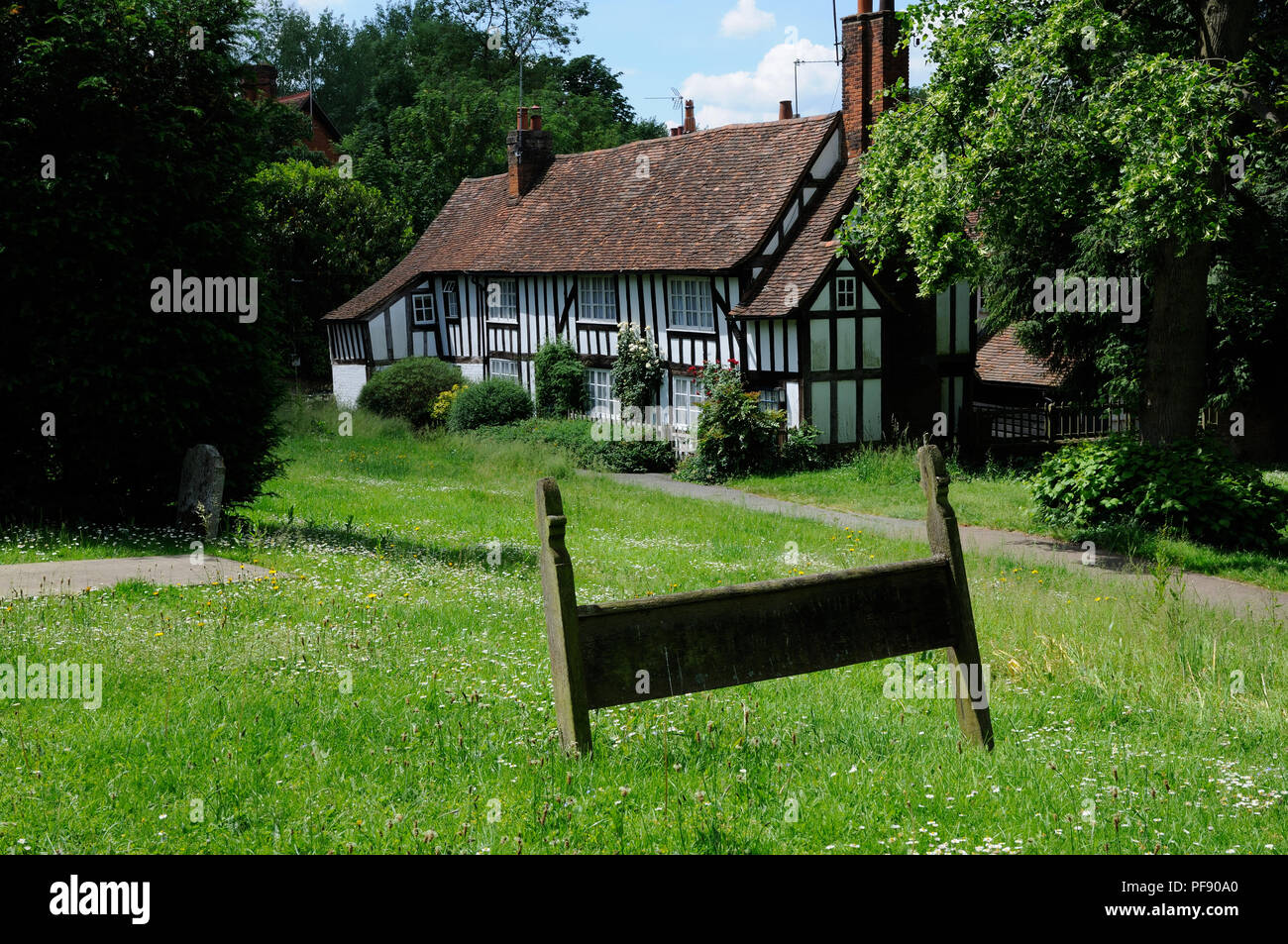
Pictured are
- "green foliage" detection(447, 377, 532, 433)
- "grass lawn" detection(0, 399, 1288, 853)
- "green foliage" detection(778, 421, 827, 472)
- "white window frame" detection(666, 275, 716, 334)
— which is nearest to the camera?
"grass lawn" detection(0, 399, 1288, 853)

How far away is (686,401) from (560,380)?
15.2ft

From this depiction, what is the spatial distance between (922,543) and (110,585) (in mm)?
10703

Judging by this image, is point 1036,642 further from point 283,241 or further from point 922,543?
point 283,241

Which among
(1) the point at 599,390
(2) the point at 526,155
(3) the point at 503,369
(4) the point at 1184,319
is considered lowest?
(1) the point at 599,390

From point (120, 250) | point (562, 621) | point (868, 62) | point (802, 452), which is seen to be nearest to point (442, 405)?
point (802, 452)

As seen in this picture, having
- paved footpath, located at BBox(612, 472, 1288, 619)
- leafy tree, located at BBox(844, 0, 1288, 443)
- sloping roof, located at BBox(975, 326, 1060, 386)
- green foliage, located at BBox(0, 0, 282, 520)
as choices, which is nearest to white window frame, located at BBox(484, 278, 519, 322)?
paved footpath, located at BBox(612, 472, 1288, 619)

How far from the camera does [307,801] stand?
16.0 ft

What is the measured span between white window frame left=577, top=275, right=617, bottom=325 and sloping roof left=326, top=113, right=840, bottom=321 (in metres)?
0.58

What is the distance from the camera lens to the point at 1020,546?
17125 mm

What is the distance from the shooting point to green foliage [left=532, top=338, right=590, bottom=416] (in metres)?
31.1

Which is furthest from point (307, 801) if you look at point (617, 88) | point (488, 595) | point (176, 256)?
point (617, 88)

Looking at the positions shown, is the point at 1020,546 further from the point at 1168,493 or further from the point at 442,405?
the point at 442,405

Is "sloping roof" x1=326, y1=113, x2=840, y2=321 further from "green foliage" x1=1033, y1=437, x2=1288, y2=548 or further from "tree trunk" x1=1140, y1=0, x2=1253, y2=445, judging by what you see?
"tree trunk" x1=1140, y1=0, x2=1253, y2=445
